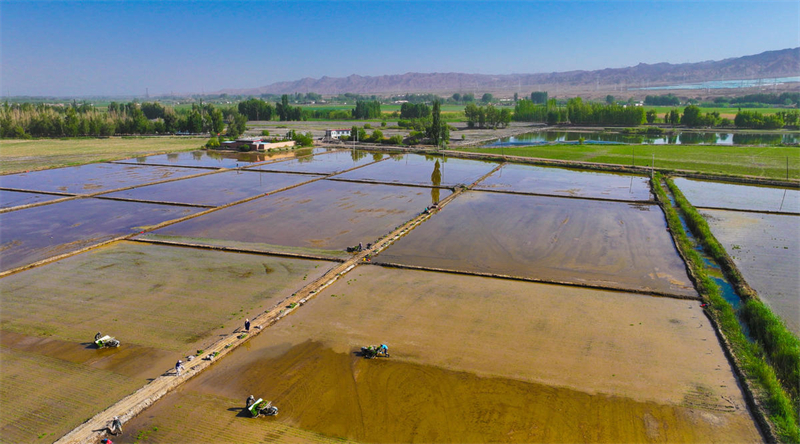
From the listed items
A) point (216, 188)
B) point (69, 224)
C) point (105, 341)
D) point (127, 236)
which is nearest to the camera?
point (105, 341)

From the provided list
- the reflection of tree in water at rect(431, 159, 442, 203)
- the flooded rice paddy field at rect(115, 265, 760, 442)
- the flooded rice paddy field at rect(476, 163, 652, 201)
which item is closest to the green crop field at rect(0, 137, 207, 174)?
the reflection of tree in water at rect(431, 159, 442, 203)

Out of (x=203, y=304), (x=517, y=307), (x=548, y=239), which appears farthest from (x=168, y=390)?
(x=548, y=239)

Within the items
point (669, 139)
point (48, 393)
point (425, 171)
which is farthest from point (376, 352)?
point (669, 139)

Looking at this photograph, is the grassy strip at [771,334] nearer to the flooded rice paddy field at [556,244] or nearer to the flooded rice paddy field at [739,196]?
the flooded rice paddy field at [556,244]

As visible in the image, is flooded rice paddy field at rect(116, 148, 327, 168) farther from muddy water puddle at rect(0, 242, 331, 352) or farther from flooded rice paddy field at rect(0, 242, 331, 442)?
muddy water puddle at rect(0, 242, 331, 352)

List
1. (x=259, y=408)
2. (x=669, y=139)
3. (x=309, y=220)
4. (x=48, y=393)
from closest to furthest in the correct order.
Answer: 1. (x=259, y=408)
2. (x=48, y=393)
3. (x=309, y=220)
4. (x=669, y=139)

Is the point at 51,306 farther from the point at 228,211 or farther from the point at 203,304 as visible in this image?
the point at 228,211

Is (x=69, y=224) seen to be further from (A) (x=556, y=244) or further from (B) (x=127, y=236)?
(A) (x=556, y=244)
